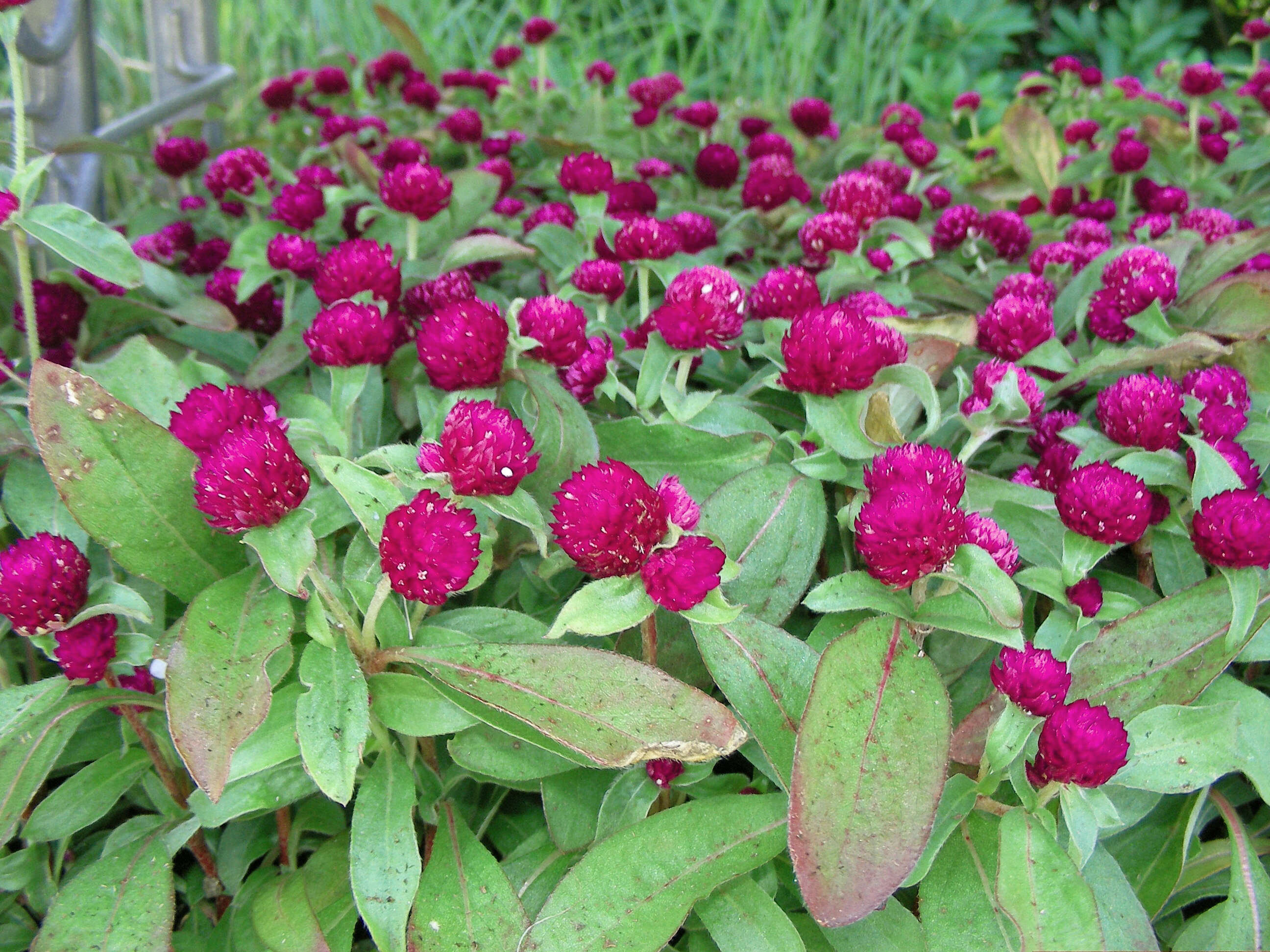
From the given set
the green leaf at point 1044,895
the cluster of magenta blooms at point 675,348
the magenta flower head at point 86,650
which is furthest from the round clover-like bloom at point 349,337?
the green leaf at point 1044,895

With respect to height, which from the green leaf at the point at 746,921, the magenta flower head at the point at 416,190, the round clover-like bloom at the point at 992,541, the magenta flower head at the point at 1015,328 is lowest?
the green leaf at the point at 746,921

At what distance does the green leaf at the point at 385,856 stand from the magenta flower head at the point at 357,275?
0.57 meters

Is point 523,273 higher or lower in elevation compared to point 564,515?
A: lower

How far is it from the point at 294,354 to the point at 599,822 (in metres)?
0.76

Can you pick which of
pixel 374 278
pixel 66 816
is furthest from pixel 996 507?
pixel 66 816

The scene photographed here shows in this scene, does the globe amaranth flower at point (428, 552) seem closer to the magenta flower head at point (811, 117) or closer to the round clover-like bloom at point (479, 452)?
the round clover-like bloom at point (479, 452)

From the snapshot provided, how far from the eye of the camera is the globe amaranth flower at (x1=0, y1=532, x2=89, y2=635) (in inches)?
34.5

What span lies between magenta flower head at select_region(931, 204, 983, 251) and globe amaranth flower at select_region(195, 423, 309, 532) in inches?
49.6

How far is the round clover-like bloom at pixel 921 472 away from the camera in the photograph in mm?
867

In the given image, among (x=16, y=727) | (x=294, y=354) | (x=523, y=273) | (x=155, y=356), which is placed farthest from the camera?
(x=523, y=273)

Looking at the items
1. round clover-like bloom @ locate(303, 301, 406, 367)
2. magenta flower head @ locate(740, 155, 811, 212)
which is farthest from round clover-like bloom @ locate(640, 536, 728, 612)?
magenta flower head @ locate(740, 155, 811, 212)

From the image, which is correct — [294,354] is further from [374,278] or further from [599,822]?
[599,822]

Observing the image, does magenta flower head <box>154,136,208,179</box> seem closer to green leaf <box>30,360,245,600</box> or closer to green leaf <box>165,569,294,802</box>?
green leaf <box>30,360,245,600</box>

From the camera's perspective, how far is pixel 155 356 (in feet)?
3.84
